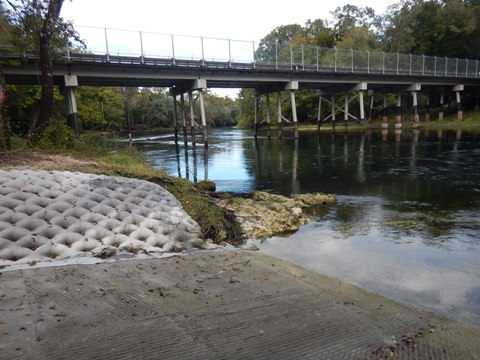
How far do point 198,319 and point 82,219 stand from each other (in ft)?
12.2

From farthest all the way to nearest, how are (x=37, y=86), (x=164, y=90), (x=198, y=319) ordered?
(x=164, y=90) → (x=37, y=86) → (x=198, y=319)

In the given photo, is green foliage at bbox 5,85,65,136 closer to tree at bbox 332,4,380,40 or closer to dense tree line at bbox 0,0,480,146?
dense tree line at bbox 0,0,480,146

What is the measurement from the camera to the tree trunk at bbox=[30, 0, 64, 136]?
14391 mm

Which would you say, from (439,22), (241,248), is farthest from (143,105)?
(241,248)

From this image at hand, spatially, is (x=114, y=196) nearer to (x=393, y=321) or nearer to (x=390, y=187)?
(x=393, y=321)

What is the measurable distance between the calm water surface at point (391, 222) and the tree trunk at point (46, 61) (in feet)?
25.1

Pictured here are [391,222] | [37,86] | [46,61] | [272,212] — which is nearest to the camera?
[391,222]

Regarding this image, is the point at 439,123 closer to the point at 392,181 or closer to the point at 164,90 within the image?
the point at 392,181

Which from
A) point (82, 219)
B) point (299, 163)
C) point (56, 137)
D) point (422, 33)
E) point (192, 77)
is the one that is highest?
point (422, 33)

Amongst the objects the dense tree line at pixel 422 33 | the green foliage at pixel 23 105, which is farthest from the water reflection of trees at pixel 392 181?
the dense tree line at pixel 422 33

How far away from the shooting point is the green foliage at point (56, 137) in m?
14.0

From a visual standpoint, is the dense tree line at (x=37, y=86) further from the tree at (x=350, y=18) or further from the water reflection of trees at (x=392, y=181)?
the tree at (x=350, y=18)

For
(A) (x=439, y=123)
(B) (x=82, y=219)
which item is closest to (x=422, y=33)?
(A) (x=439, y=123)

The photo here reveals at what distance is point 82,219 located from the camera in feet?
21.3
